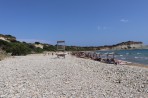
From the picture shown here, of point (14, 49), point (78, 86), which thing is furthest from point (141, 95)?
point (14, 49)

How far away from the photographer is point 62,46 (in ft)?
98.5

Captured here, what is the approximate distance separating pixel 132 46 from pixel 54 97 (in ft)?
450

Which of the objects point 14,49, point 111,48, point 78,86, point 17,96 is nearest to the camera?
point 17,96

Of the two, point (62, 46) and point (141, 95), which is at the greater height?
point (62, 46)

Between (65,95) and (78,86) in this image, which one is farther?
(78,86)

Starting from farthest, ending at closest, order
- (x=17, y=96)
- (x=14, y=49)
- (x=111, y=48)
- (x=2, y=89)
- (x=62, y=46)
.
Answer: (x=111, y=48), (x=14, y=49), (x=62, y=46), (x=2, y=89), (x=17, y=96)

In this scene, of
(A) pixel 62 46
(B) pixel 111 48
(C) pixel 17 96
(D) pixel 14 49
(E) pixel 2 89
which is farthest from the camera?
(B) pixel 111 48

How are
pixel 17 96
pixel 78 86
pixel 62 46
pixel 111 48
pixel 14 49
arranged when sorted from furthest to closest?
pixel 111 48 < pixel 14 49 < pixel 62 46 < pixel 78 86 < pixel 17 96

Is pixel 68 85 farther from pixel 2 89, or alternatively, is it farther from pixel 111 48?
pixel 111 48

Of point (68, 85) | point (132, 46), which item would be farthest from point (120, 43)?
point (68, 85)

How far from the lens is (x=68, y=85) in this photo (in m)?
7.83

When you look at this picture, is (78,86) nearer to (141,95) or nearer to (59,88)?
(59,88)

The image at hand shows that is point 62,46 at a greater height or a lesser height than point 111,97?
greater

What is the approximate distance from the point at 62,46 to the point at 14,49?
7765 millimetres
